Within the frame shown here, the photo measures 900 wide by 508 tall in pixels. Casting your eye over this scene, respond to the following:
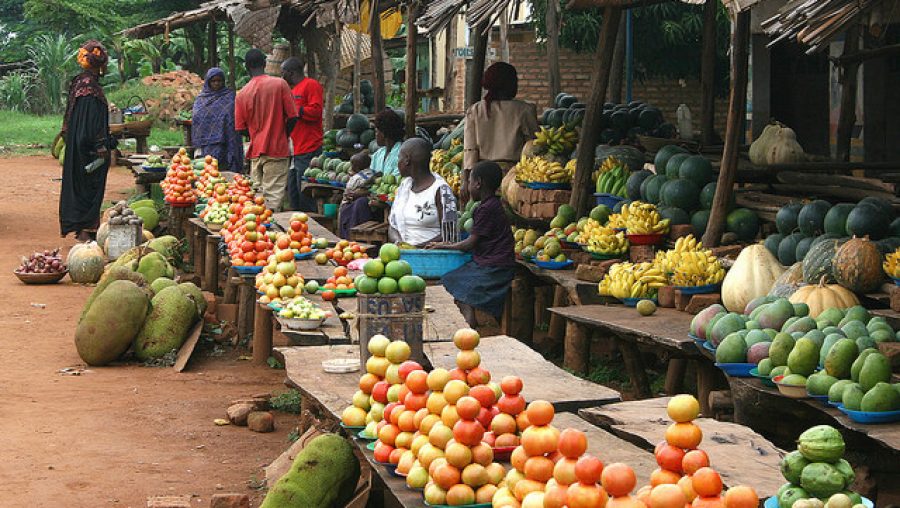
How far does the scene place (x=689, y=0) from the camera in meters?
7.98

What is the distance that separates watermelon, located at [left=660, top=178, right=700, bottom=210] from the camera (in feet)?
28.2

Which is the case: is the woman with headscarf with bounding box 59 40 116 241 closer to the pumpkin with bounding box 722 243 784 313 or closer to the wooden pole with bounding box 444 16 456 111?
the wooden pole with bounding box 444 16 456 111

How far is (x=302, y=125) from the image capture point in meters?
14.3

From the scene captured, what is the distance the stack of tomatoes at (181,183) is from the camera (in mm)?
13633

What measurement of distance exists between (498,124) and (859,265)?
4.81 m

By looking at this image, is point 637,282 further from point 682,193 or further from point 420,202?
point 420,202

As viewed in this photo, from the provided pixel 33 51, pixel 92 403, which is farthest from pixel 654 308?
pixel 33 51

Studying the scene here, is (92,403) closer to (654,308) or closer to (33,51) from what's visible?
(654,308)

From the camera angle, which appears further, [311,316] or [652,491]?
[311,316]

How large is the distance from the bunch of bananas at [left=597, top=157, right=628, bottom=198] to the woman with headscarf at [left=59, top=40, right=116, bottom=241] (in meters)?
6.50

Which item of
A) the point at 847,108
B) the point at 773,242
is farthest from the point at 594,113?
the point at 847,108

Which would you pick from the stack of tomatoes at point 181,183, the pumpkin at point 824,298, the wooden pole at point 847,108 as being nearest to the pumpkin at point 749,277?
the pumpkin at point 824,298

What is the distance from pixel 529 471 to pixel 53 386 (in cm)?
587

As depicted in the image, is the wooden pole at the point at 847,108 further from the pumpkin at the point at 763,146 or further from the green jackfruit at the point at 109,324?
the green jackfruit at the point at 109,324
